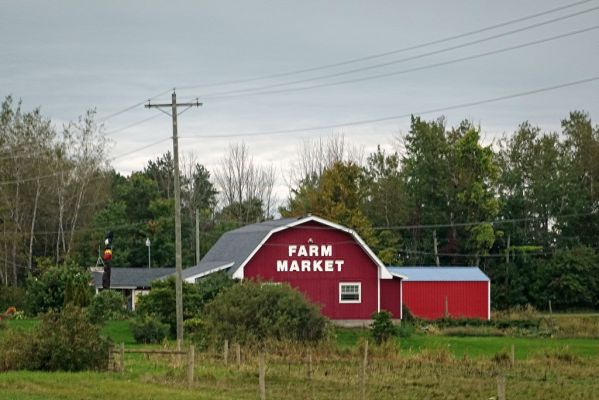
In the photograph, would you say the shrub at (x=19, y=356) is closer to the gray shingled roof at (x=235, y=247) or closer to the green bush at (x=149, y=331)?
the green bush at (x=149, y=331)

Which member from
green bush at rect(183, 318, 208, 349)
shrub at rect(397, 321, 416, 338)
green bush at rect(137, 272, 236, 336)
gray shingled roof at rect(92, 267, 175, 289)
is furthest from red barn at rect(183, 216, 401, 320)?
gray shingled roof at rect(92, 267, 175, 289)

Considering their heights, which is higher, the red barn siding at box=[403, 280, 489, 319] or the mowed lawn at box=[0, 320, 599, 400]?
the red barn siding at box=[403, 280, 489, 319]

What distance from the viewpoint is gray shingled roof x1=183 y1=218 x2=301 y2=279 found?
6250 cm

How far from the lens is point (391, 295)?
216ft

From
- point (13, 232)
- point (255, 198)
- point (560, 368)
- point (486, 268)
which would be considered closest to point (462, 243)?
point (486, 268)

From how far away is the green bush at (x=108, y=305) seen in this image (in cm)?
5683

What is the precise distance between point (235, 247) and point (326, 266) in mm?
5525

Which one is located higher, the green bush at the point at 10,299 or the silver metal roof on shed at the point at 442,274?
Answer: the silver metal roof on shed at the point at 442,274

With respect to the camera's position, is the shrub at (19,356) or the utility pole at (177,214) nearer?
the shrub at (19,356)

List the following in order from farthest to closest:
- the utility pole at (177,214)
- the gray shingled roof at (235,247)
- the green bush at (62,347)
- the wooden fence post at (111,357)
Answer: the gray shingled roof at (235,247) → the utility pole at (177,214) → the wooden fence post at (111,357) → the green bush at (62,347)

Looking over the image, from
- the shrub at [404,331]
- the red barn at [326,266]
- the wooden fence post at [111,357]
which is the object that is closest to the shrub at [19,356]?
the wooden fence post at [111,357]

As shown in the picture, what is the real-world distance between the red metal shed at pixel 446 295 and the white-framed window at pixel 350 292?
20.2 ft

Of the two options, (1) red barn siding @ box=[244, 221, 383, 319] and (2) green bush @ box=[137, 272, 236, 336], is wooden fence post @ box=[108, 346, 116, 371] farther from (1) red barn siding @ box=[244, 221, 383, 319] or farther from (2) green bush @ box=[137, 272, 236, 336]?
(1) red barn siding @ box=[244, 221, 383, 319]

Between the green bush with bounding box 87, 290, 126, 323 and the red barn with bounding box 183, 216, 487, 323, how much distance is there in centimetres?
429
